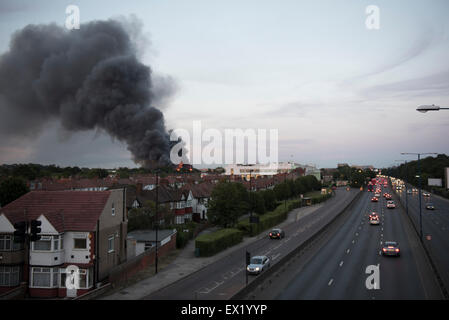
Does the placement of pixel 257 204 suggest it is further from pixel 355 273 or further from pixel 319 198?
pixel 355 273

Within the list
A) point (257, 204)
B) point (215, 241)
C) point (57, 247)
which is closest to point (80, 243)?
point (57, 247)

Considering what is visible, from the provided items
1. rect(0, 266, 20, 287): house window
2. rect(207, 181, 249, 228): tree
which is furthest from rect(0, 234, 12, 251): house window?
rect(207, 181, 249, 228): tree

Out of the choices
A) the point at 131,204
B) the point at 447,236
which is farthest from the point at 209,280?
the point at 447,236

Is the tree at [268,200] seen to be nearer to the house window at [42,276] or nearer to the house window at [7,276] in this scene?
the house window at [42,276]

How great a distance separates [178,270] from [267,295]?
1010 centimetres

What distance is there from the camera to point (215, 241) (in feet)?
110

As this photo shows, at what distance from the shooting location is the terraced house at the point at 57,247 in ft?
73.5

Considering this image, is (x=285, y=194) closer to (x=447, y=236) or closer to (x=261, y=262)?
(x=447, y=236)

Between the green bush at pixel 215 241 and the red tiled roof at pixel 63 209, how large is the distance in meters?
10.6

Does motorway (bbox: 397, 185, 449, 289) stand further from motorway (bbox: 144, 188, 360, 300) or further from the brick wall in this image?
the brick wall

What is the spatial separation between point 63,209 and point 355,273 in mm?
19885

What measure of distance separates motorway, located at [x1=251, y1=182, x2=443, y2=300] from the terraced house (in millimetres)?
11045

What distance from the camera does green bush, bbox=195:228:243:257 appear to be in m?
32.5

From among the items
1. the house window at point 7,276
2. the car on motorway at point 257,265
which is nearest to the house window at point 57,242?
the house window at point 7,276
